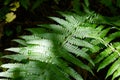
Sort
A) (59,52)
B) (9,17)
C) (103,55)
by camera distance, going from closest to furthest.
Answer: (59,52), (103,55), (9,17)

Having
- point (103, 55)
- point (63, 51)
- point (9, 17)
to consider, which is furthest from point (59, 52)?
point (9, 17)

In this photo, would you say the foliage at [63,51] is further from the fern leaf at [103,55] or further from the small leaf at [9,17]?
→ the small leaf at [9,17]

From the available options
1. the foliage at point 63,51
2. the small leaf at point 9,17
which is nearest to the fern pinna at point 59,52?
the foliage at point 63,51

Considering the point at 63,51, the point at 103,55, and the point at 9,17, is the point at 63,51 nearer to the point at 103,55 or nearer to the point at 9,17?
the point at 103,55

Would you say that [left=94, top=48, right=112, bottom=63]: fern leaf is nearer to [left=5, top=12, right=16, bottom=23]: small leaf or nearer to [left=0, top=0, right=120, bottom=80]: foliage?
[left=0, top=0, right=120, bottom=80]: foliage


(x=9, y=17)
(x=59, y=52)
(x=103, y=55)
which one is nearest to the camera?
(x=59, y=52)

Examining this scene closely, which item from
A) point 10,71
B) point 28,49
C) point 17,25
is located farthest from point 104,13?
point 10,71

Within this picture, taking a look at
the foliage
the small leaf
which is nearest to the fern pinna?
the foliage

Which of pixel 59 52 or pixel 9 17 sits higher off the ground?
pixel 9 17
